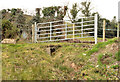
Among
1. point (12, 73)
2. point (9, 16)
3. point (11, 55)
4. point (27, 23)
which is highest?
point (9, 16)

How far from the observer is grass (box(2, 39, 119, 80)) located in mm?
6609

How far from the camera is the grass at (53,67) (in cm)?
661

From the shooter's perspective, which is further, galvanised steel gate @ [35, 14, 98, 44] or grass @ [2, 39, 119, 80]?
galvanised steel gate @ [35, 14, 98, 44]

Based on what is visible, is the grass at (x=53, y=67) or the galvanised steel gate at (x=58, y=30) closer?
the grass at (x=53, y=67)

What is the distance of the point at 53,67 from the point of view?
791 cm

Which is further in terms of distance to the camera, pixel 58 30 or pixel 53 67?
pixel 58 30

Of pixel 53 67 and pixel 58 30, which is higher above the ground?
pixel 58 30

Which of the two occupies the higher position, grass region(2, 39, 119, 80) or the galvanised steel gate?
A: the galvanised steel gate

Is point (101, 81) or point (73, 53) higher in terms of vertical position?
point (73, 53)

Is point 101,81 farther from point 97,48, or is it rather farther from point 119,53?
point 97,48

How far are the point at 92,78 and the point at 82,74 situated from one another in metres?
0.61

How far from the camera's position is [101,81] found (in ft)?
22.7

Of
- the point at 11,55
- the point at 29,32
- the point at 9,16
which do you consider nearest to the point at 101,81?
the point at 11,55

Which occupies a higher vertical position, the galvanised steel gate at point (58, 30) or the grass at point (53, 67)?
the galvanised steel gate at point (58, 30)
